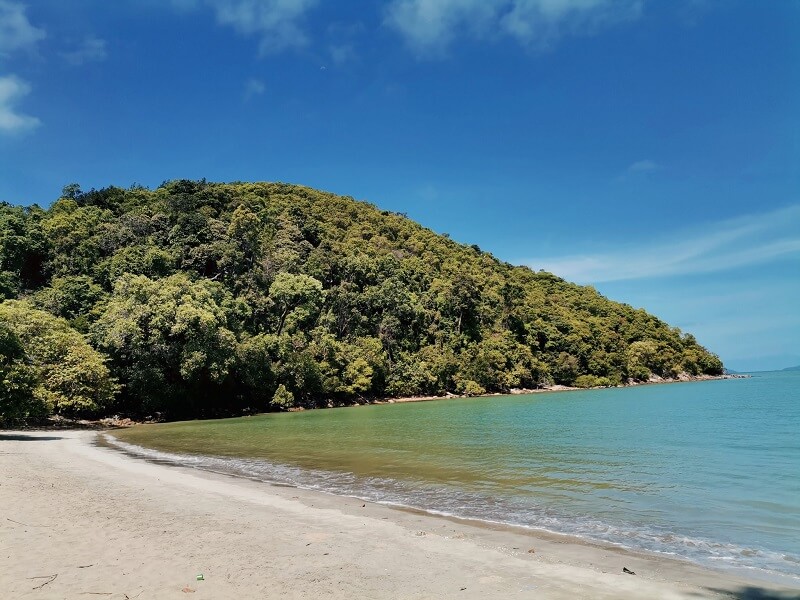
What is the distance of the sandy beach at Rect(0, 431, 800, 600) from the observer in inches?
231

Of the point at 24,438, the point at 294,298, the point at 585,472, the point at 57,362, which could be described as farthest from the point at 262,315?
the point at 585,472

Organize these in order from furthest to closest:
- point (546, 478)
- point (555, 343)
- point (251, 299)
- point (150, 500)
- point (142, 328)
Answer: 1. point (555, 343)
2. point (251, 299)
3. point (142, 328)
4. point (546, 478)
5. point (150, 500)

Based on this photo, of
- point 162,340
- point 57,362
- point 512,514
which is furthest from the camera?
point 162,340

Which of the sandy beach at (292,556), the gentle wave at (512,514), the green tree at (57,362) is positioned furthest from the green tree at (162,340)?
Answer: the sandy beach at (292,556)

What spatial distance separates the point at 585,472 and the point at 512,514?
529 centimetres

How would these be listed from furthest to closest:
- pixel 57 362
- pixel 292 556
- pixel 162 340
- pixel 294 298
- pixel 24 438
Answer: pixel 294 298 < pixel 162 340 < pixel 57 362 < pixel 24 438 < pixel 292 556

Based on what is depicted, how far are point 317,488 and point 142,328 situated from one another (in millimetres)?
33987

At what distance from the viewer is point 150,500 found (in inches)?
434

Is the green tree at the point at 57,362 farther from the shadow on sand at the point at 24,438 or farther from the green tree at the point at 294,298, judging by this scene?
the green tree at the point at 294,298

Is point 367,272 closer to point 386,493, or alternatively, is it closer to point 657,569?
point 386,493

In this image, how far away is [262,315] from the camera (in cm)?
6262

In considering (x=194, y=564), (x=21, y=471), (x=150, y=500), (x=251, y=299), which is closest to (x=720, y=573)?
(x=194, y=564)

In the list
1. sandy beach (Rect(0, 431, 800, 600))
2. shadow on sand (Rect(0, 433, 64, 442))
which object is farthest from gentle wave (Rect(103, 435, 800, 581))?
shadow on sand (Rect(0, 433, 64, 442))

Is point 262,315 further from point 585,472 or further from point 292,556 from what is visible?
point 292,556
